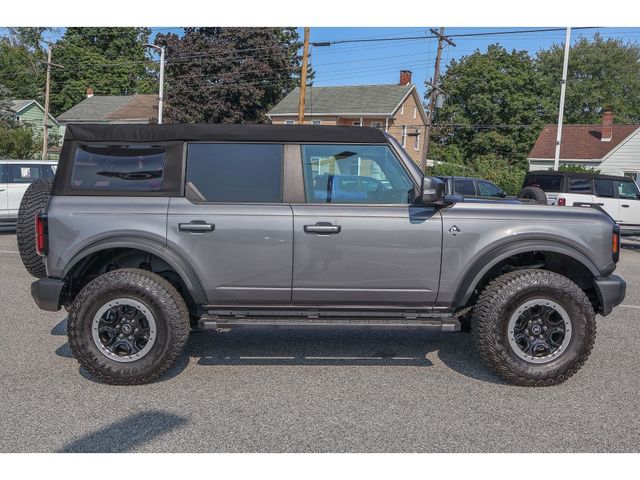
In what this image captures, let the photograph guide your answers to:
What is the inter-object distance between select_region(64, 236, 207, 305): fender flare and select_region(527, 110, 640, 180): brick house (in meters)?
37.6

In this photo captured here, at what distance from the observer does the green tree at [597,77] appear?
211 feet

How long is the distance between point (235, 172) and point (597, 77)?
7218 cm

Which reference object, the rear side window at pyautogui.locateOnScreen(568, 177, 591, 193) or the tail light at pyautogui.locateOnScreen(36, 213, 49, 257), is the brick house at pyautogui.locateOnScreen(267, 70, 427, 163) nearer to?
the rear side window at pyautogui.locateOnScreen(568, 177, 591, 193)

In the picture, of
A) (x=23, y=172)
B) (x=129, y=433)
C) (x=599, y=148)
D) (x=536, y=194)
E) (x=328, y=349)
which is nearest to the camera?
(x=129, y=433)

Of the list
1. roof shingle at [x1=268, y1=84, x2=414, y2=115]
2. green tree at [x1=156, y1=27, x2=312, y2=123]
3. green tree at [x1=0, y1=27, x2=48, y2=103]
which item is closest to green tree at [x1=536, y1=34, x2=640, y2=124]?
roof shingle at [x1=268, y1=84, x2=414, y2=115]

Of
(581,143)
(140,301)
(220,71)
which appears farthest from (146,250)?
(220,71)

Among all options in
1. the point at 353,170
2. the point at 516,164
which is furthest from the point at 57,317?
→ the point at 516,164

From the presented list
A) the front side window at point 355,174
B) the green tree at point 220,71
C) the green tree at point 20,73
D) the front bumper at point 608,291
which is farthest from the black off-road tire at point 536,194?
the green tree at point 20,73

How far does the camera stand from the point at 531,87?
5681 centimetres

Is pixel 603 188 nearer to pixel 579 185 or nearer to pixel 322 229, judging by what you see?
pixel 579 185

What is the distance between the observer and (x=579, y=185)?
17.0m

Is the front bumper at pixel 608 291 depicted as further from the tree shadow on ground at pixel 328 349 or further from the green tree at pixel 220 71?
the green tree at pixel 220 71

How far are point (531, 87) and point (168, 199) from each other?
5724 cm

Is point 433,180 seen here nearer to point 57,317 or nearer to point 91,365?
point 91,365
